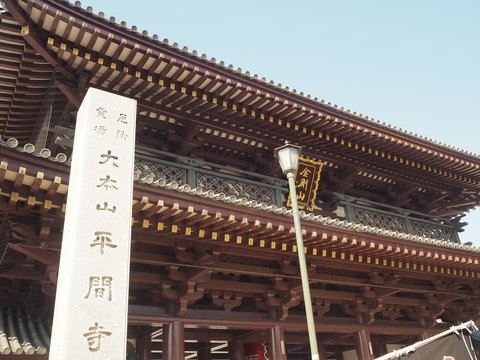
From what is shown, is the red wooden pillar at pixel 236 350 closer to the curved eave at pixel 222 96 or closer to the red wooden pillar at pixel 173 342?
the red wooden pillar at pixel 173 342

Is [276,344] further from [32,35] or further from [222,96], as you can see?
[32,35]

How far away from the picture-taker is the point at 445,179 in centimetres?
1198

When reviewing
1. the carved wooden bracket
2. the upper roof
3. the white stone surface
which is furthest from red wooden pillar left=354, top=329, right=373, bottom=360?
the white stone surface

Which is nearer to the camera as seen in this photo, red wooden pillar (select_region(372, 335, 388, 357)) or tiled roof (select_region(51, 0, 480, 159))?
tiled roof (select_region(51, 0, 480, 159))

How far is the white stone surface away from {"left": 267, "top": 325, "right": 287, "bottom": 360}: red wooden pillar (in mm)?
4434

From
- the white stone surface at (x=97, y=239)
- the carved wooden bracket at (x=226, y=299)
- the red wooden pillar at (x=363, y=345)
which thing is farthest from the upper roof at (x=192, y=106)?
the red wooden pillar at (x=363, y=345)

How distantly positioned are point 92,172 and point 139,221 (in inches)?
78.8

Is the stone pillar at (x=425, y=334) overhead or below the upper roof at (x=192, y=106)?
below

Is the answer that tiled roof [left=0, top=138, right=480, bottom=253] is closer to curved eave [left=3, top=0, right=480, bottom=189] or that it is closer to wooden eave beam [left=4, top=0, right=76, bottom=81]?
wooden eave beam [left=4, top=0, right=76, bottom=81]

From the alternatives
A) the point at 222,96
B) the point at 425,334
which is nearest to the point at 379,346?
the point at 425,334

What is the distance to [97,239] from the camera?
3.85 m

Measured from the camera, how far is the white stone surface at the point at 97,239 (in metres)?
3.49

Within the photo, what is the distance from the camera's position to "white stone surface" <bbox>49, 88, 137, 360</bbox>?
3.49 metres

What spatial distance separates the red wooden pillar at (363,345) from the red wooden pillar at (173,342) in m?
3.80
